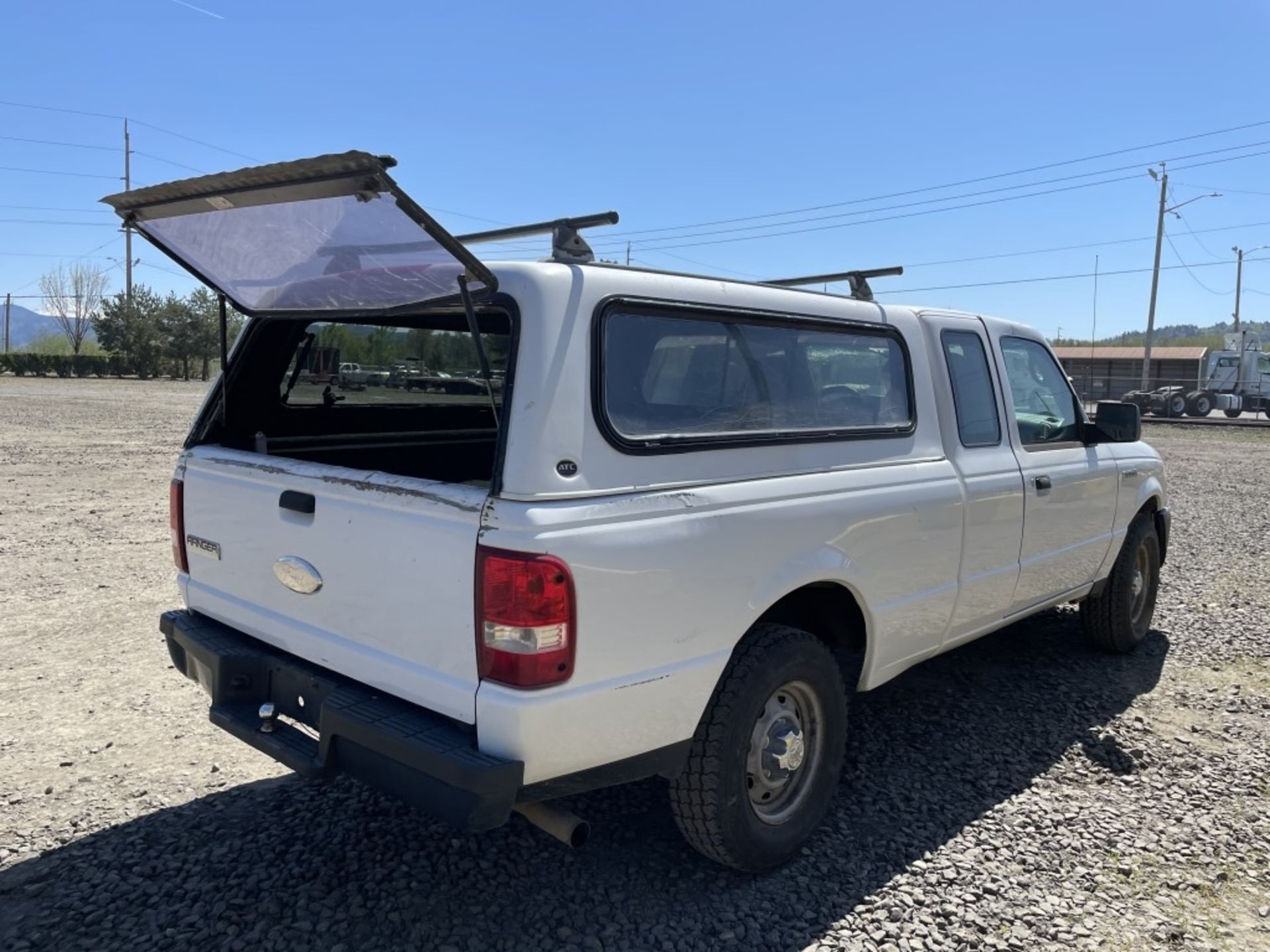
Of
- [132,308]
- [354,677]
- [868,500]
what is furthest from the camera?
[132,308]

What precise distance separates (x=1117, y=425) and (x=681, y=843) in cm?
328

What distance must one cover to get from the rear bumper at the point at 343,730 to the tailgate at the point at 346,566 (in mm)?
57

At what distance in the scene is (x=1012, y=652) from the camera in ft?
18.1

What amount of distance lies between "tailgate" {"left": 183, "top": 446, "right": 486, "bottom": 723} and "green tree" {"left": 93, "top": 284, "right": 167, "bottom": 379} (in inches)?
2247

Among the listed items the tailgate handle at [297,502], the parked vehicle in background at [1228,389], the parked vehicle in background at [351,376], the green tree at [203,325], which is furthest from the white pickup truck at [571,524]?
the green tree at [203,325]

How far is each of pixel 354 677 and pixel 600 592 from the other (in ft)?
2.96

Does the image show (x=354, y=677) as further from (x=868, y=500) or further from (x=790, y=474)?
(x=868, y=500)

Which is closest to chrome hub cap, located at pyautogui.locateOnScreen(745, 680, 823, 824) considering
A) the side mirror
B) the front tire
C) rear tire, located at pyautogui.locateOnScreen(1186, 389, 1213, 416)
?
the front tire

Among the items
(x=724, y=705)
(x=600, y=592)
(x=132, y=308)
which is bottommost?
(x=724, y=705)

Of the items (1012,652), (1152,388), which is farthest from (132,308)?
(1012,652)

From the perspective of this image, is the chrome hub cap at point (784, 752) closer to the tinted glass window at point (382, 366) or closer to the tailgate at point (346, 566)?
the tailgate at point (346, 566)

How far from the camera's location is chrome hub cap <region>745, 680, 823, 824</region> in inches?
120

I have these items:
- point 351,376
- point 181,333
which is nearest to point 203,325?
point 181,333

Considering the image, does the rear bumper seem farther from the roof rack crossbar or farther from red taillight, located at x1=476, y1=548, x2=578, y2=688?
the roof rack crossbar
